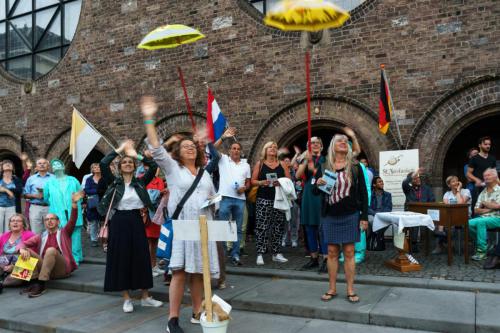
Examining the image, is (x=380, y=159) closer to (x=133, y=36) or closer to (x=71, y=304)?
(x=71, y=304)

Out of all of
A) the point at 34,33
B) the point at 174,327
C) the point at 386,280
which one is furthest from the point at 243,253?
the point at 34,33

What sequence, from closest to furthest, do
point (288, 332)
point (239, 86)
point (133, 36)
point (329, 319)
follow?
1. point (288, 332)
2. point (329, 319)
3. point (239, 86)
4. point (133, 36)

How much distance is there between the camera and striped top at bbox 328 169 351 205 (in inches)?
195

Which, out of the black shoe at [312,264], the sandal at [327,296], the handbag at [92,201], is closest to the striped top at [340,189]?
the sandal at [327,296]

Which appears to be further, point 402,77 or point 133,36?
point 133,36

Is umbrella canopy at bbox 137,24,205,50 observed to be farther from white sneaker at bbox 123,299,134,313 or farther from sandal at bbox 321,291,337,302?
sandal at bbox 321,291,337,302

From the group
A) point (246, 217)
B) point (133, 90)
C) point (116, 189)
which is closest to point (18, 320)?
point (116, 189)

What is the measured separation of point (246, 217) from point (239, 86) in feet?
13.2

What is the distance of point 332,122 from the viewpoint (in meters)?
10.1

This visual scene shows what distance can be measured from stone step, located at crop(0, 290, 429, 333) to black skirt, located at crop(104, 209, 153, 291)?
1.19 ft

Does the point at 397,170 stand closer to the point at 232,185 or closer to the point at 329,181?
the point at 232,185

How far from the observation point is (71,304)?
5711mm

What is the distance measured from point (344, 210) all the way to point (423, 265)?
2.38m

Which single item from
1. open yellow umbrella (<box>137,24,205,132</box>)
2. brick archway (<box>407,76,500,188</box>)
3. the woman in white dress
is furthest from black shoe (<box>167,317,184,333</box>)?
brick archway (<box>407,76,500,188</box>)
